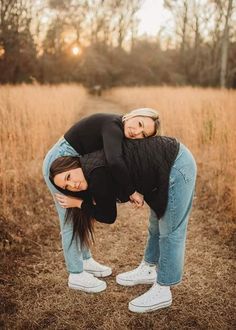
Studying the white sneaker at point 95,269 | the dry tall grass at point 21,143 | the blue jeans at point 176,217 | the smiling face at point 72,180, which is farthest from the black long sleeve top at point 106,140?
the dry tall grass at point 21,143

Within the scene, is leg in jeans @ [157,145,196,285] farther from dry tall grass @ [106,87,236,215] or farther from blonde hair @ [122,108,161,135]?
dry tall grass @ [106,87,236,215]

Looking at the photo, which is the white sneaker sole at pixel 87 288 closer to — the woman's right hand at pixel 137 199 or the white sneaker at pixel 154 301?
the white sneaker at pixel 154 301

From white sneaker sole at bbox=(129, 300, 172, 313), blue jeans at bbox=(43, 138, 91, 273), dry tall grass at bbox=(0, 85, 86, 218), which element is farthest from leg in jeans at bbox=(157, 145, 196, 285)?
dry tall grass at bbox=(0, 85, 86, 218)

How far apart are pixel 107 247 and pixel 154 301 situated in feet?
3.59

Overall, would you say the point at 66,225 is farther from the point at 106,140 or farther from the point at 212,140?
the point at 212,140

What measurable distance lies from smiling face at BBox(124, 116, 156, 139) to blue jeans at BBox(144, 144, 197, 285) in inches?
A: 9.6

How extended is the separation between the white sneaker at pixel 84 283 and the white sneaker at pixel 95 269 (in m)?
0.19

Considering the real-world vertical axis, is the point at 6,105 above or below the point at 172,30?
below

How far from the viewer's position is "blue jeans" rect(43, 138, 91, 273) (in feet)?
8.15

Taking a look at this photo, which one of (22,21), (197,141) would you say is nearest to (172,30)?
(22,21)

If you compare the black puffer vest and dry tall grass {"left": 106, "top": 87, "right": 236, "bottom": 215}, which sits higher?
the black puffer vest

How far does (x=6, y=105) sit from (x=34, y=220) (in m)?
2.68

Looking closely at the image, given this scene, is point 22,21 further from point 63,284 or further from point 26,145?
point 63,284

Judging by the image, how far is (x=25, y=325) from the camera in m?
2.47
